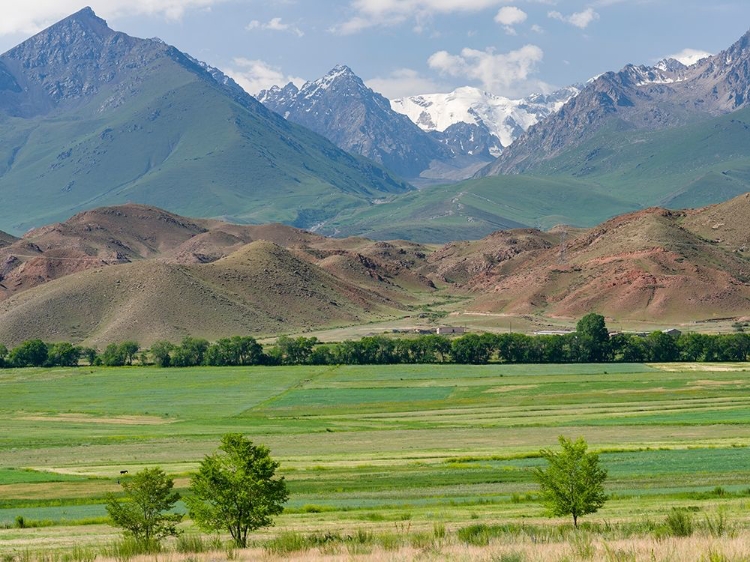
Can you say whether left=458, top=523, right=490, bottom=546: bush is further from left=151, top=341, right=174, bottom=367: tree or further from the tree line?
left=151, top=341, right=174, bottom=367: tree

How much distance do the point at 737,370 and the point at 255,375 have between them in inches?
2526

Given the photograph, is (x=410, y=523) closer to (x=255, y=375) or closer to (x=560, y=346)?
(x=255, y=375)

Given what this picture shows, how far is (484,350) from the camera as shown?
166 meters

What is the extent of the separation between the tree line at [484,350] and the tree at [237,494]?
12399 cm

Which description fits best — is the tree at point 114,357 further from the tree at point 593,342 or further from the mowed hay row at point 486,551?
the mowed hay row at point 486,551

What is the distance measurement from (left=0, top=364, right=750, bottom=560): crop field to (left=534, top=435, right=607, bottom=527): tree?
69 centimetres

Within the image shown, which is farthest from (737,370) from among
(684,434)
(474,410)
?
(684,434)

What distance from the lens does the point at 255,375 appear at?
507ft

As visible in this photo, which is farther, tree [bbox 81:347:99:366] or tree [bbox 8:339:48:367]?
tree [bbox 81:347:99:366]

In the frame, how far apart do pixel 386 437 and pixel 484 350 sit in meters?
78.6

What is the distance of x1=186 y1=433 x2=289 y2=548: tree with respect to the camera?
138 feet

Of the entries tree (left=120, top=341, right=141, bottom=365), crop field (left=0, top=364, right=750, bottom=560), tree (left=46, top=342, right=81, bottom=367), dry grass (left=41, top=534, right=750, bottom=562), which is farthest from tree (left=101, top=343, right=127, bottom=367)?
dry grass (left=41, top=534, right=750, bottom=562)

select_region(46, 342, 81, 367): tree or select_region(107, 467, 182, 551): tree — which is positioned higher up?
select_region(46, 342, 81, 367): tree

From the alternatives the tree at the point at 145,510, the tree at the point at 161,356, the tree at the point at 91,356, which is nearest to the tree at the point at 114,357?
the tree at the point at 91,356
